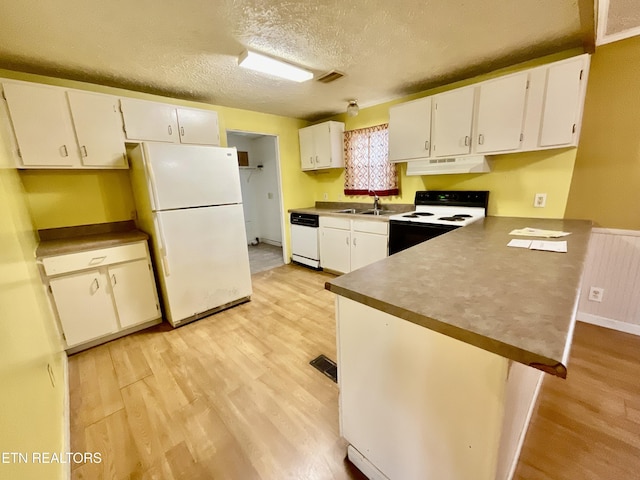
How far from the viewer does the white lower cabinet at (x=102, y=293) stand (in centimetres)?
202

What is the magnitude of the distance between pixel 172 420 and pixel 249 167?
4.63m

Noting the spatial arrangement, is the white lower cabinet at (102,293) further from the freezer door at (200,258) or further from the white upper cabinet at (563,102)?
the white upper cabinet at (563,102)

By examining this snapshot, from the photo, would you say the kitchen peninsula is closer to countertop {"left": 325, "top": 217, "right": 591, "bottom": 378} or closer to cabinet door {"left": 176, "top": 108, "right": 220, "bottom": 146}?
countertop {"left": 325, "top": 217, "right": 591, "bottom": 378}

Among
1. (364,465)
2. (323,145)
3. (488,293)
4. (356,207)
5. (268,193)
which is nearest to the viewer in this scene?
(488,293)

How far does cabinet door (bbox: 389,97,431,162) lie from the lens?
263 cm

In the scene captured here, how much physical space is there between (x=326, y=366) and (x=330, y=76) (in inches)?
97.6

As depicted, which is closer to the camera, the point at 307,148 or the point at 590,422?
the point at 590,422

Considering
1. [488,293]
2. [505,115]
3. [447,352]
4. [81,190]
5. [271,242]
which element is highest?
[505,115]

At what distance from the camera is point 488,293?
0.89 meters

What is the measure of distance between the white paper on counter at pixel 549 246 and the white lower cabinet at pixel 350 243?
1495 millimetres

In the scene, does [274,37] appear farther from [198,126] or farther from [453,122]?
[453,122]

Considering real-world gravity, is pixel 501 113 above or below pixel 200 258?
above

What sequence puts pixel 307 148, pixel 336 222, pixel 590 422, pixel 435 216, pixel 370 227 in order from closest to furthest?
pixel 590 422 < pixel 435 216 < pixel 370 227 < pixel 336 222 < pixel 307 148

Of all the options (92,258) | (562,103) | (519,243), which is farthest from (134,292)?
(562,103)
